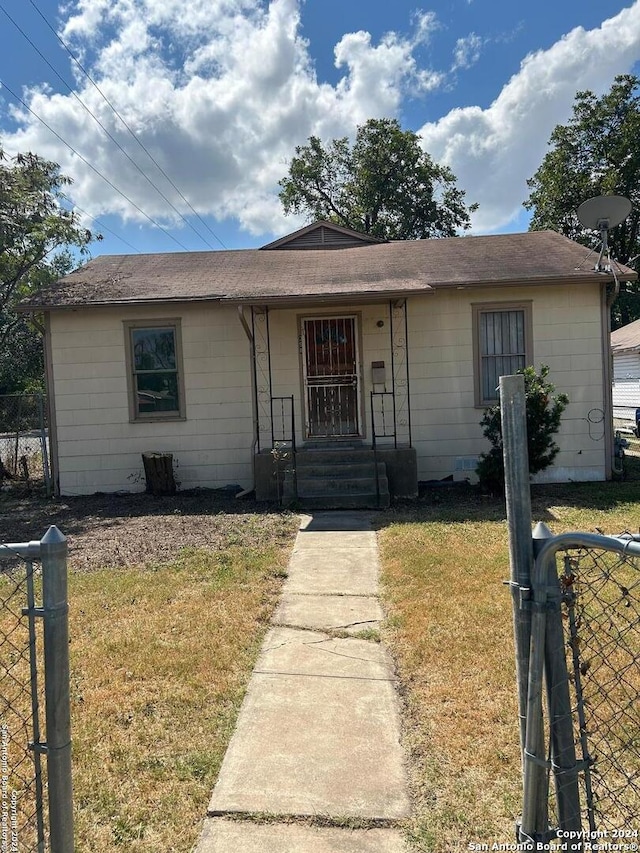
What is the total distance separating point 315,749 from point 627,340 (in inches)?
868

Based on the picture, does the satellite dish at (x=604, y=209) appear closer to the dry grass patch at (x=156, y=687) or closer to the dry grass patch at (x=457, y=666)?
the dry grass patch at (x=457, y=666)

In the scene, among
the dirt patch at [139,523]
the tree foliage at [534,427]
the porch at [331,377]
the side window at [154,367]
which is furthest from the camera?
the side window at [154,367]

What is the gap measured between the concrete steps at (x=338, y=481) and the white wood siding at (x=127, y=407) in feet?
4.97

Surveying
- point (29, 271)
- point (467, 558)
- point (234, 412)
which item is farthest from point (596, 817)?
point (29, 271)

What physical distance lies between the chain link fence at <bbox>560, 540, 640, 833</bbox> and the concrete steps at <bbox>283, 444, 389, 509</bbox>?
4.60 m

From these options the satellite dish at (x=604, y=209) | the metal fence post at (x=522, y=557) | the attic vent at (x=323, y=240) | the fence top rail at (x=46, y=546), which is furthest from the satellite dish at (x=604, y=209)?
the fence top rail at (x=46, y=546)

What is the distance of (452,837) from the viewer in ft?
6.77

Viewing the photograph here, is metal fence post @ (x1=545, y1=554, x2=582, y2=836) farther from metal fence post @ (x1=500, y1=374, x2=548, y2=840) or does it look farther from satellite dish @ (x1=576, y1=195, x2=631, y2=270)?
satellite dish @ (x1=576, y1=195, x2=631, y2=270)

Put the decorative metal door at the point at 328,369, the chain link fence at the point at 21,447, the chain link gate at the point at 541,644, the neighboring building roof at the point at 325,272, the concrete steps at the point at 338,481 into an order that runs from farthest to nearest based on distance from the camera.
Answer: the chain link fence at the point at 21,447
the decorative metal door at the point at 328,369
the neighboring building roof at the point at 325,272
the concrete steps at the point at 338,481
the chain link gate at the point at 541,644

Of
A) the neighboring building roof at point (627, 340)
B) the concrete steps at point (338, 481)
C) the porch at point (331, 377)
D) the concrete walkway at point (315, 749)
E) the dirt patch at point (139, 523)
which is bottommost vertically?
the concrete walkway at point (315, 749)

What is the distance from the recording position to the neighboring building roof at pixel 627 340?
19.4 meters

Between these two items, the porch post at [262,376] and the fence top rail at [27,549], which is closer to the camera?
the fence top rail at [27,549]

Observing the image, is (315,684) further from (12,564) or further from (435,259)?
(435,259)

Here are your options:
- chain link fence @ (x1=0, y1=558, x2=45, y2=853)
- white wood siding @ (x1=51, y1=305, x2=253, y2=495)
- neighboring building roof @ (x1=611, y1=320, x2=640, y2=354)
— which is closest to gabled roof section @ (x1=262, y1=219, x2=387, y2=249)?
white wood siding @ (x1=51, y1=305, x2=253, y2=495)
